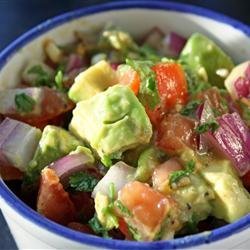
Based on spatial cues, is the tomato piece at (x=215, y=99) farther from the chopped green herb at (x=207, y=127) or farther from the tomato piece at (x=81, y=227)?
the tomato piece at (x=81, y=227)

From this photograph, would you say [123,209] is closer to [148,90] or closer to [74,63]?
[148,90]

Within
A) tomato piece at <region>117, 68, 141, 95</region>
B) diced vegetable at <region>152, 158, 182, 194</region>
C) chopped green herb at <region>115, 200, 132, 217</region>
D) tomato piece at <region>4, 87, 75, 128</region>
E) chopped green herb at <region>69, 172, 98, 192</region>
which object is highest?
tomato piece at <region>117, 68, 141, 95</region>

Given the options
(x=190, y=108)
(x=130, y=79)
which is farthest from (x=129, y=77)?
(x=190, y=108)

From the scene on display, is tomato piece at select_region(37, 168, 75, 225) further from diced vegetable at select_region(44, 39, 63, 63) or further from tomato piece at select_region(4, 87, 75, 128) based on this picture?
diced vegetable at select_region(44, 39, 63, 63)

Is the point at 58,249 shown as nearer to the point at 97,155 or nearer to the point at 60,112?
the point at 97,155

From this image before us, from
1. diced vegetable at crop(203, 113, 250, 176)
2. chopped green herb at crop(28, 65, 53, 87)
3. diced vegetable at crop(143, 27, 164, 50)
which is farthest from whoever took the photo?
diced vegetable at crop(143, 27, 164, 50)

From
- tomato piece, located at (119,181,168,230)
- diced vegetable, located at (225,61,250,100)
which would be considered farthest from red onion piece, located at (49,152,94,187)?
diced vegetable, located at (225,61,250,100)

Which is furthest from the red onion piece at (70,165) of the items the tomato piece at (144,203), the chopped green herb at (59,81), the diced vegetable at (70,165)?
the chopped green herb at (59,81)
